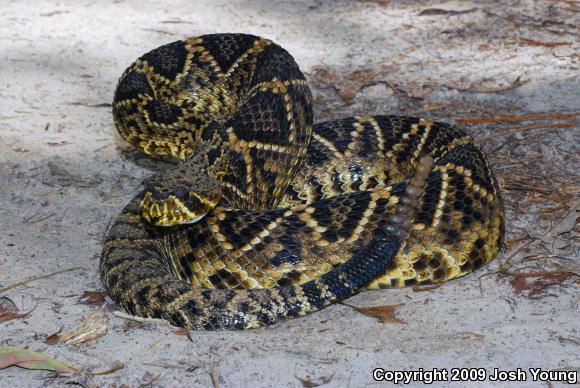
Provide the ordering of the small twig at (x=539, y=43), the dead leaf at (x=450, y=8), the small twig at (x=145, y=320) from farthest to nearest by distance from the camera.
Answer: the dead leaf at (x=450, y=8), the small twig at (x=539, y=43), the small twig at (x=145, y=320)

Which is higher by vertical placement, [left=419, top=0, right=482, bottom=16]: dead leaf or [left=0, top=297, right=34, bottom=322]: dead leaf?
[left=419, top=0, right=482, bottom=16]: dead leaf

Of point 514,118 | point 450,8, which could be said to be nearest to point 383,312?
point 514,118

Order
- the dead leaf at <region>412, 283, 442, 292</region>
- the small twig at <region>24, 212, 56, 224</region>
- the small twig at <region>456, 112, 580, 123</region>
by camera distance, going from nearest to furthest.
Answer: the dead leaf at <region>412, 283, 442, 292</region> < the small twig at <region>24, 212, 56, 224</region> < the small twig at <region>456, 112, 580, 123</region>

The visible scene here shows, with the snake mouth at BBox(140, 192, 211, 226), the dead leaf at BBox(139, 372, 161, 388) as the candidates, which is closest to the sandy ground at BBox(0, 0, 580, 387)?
the dead leaf at BBox(139, 372, 161, 388)

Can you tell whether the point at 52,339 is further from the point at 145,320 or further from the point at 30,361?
the point at 145,320

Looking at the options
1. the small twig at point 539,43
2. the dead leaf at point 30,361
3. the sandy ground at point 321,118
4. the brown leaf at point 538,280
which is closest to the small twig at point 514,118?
the sandy ground at point 321,118

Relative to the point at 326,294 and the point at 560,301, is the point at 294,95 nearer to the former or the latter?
the point at 326,294

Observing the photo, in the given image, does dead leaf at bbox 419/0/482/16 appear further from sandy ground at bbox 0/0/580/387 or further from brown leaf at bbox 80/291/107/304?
brown leaf at bbox 80/291/107/304

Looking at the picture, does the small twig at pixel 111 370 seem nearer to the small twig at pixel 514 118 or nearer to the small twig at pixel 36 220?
the small twig at pixel 36 220
